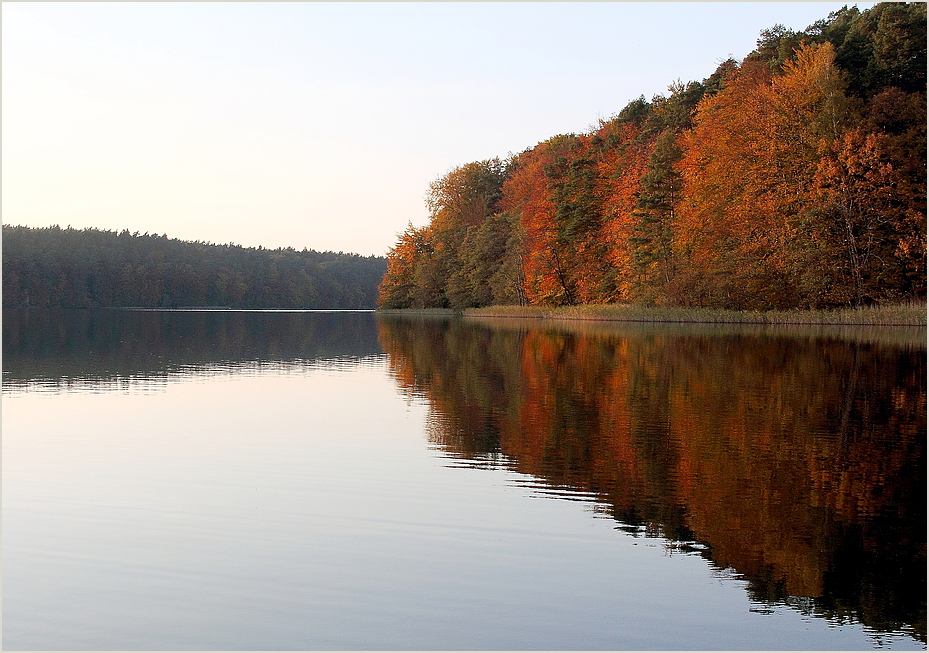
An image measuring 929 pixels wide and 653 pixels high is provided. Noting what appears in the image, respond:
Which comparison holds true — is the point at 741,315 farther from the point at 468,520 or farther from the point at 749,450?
the point at 468,520

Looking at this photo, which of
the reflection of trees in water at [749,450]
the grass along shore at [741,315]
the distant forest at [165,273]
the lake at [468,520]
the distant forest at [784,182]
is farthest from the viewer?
the distant forest at [165,273]

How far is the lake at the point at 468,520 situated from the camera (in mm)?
5129

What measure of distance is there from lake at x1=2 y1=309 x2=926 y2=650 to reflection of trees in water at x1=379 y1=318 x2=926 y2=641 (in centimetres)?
4

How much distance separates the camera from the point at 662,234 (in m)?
53.7

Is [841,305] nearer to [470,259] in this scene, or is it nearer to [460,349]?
[460,349]

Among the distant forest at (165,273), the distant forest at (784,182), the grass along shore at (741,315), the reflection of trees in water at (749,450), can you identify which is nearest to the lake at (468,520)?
the reflection of trees in water at (749,450)

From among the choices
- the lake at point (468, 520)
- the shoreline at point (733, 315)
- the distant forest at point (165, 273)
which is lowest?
the lake at point (468, 520)

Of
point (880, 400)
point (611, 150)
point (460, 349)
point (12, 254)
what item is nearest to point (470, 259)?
point (611, 150)

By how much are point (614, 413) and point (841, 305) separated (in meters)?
34.8

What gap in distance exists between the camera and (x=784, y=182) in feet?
148

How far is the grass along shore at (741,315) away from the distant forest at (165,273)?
306ft

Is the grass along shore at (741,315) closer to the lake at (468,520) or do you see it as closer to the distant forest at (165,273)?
the lake at (468,520)

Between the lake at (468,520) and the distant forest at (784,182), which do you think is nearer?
the lake at (468,520)

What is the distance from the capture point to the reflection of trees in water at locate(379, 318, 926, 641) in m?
6.10
